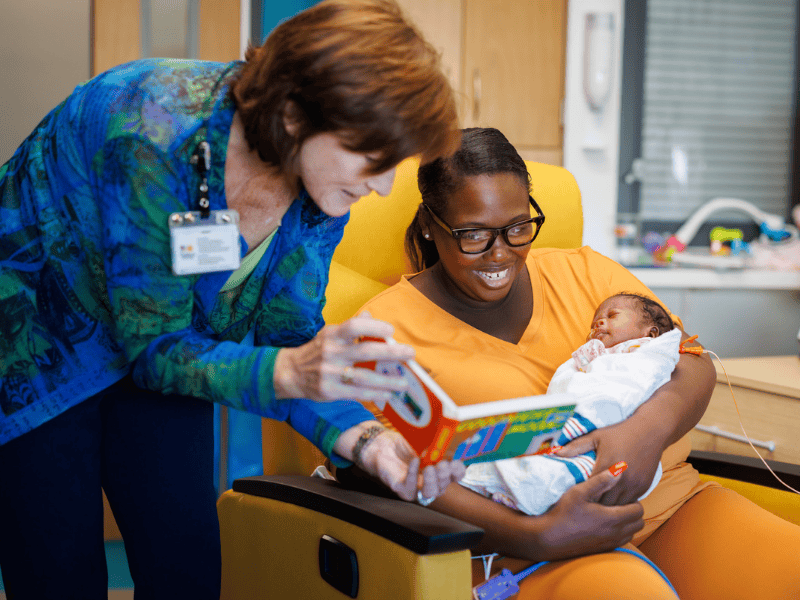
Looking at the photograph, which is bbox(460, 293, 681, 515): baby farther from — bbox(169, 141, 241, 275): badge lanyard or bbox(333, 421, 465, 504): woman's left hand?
bbox(169, 141, 241, 275): badge lanyard

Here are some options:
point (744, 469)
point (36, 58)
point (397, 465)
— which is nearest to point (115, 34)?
point (36, 58)

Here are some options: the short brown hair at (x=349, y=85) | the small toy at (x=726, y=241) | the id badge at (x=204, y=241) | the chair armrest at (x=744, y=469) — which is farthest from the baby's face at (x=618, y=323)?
the small toy at (x=726, y=241)

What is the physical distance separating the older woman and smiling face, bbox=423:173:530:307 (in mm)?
398

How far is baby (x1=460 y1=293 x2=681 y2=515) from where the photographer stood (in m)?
1.09

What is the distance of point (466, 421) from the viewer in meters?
0.83

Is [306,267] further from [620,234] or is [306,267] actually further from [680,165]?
[680,165]

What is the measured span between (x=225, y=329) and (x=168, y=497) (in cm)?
25

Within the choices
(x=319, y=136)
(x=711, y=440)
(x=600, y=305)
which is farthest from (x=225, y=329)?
(x=711, y=440)

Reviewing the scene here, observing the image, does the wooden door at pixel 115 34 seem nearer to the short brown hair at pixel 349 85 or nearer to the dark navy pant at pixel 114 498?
the dark navy pant at pixel 114 498

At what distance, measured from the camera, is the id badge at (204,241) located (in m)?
0.84

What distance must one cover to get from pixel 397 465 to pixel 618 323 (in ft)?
2.02

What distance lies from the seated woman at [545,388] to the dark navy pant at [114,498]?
15.6 inches

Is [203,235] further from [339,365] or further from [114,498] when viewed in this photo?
[114,498]

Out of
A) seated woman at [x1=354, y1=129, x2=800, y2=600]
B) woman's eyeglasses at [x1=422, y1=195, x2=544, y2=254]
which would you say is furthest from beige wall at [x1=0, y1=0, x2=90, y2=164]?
A: woman's eyeglasses at [x1=422, y1=195, x2=544, y2=254]
